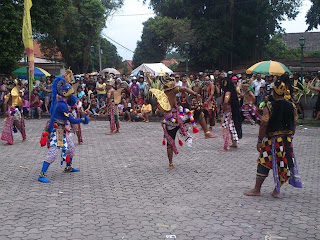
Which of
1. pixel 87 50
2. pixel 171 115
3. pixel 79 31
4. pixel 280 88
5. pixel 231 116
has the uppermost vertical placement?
pixel 79 31

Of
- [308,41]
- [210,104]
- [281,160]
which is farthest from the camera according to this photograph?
[308,41]

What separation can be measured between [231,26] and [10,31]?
51.3 feet

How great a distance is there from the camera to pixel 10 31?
2095 cm

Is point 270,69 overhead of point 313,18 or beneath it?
beneath

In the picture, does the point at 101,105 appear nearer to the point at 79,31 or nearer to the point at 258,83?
the point at 258,83

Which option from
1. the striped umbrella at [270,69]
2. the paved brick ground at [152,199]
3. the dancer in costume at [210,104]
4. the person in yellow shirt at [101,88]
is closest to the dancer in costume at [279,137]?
the paved brick ground at [152,199]

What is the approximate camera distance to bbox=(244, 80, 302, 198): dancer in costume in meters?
6.11

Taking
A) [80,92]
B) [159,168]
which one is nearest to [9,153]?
[159,168]

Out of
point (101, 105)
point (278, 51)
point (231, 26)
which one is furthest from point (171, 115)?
point (278, 51)

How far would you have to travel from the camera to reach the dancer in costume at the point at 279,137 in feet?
20.0

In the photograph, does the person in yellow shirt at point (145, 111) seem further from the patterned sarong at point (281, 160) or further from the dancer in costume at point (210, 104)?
the patterned sarong at point (281, 160)

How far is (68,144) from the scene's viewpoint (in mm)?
7840

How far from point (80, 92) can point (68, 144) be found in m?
9.27

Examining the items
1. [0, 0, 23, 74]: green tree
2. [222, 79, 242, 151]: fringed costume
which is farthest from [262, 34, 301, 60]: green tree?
[222, 79, 242, 151]: fringed costume
